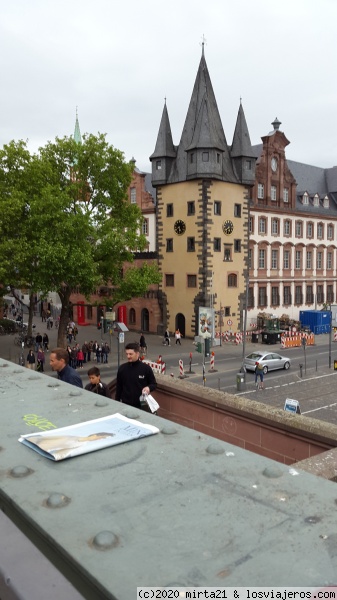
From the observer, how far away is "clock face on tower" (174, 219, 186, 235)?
149 feet

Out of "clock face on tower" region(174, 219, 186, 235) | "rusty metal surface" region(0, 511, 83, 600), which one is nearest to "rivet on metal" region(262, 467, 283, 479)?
"rusty metal surface" region(0, 511, 83, 600)

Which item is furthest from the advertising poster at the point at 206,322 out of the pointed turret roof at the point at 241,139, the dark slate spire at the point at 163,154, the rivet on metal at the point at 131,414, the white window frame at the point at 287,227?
the rivet on metal at the point at 131,414

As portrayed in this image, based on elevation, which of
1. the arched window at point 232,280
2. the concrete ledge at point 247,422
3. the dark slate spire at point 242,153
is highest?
the dark slate spire at point 242,153

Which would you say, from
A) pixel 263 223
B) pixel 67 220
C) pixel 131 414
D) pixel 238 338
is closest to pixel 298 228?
pixel 263 223

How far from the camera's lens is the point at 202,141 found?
43562 millimetres

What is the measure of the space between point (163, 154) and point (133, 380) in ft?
139

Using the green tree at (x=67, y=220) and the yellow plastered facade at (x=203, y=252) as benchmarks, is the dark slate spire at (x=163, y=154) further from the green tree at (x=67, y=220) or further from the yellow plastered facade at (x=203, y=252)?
the green tree at (x=67, y=220)

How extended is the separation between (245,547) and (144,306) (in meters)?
46.9

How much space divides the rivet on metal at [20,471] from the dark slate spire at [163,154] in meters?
45.1

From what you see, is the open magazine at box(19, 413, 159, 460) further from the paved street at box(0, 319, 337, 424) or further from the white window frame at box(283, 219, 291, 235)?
the white window frame at box(283, 219, 291, 235)

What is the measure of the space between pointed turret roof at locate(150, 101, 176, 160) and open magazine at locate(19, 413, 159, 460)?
45.1 meters

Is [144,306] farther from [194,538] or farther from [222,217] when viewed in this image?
[194,538]

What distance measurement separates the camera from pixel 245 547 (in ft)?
7.88

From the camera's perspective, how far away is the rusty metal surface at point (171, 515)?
7.24 feet
